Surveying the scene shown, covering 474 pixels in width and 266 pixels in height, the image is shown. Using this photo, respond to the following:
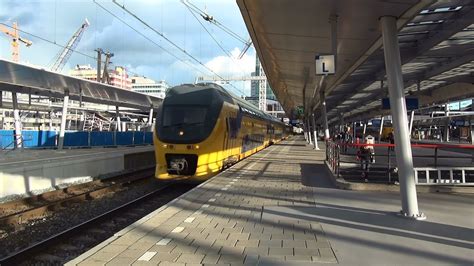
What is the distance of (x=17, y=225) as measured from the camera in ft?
33.3

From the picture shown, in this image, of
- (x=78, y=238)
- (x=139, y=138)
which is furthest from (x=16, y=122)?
(x=78, y=238)

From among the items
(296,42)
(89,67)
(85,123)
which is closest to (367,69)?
(296,42)

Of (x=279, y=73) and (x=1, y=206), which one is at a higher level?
(x=279, y=73)

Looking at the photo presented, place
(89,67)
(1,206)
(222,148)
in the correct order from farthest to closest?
(89,67), (222,148), (1,206)

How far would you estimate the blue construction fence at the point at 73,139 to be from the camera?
27.7 meters

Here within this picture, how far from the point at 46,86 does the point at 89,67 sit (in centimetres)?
6310

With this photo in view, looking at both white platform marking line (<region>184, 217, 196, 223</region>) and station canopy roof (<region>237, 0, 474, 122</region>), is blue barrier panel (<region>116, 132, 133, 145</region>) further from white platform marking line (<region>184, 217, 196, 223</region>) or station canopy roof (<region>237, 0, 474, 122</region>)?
white platform marking line (<region>184, 217, 196, 223</region>)

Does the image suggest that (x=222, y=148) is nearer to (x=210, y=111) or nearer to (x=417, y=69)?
(x=210, y=111)

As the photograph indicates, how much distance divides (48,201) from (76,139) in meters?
18.7

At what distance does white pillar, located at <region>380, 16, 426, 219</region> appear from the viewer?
8.02 m

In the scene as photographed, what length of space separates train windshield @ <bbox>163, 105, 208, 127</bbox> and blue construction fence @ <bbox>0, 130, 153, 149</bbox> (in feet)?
52.2

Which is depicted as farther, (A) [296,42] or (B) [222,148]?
(B) [222,148]

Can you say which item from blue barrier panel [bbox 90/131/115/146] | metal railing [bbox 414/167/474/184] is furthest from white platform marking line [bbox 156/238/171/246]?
blue barrier panel [bbox 90/131/115/146]

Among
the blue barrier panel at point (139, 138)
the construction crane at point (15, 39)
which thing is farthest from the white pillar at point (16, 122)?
the construction crane at point (15, 39)
